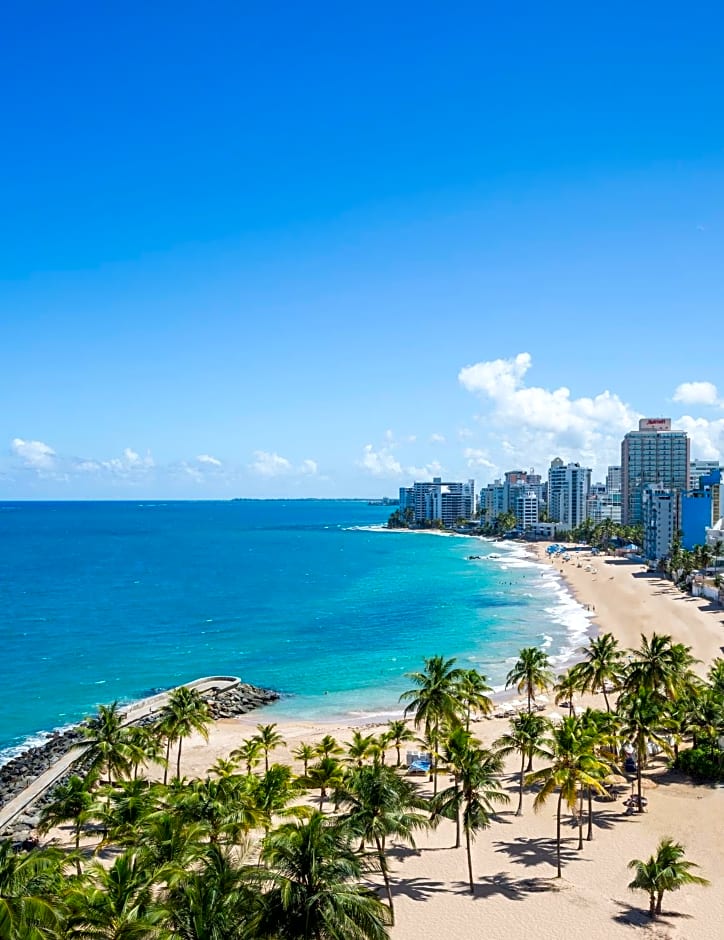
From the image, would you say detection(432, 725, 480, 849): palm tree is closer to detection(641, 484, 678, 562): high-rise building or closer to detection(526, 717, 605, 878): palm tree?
detection(526, 717, 605, 878): palm tree

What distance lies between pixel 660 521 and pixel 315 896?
466 feet

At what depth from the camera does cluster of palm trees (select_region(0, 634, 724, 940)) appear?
55.4 feet

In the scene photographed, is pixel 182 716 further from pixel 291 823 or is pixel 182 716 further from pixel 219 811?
pixel 291 823

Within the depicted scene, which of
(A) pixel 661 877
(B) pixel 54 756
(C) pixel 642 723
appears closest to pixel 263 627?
(B) pixel 54 756

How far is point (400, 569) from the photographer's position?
149m

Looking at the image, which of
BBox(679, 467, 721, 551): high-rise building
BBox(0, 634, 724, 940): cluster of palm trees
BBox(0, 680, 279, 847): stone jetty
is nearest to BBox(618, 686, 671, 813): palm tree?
BBox(0, 634, 724, 940): cluster of palm trees

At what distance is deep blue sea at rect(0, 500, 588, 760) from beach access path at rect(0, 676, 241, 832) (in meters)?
4.71

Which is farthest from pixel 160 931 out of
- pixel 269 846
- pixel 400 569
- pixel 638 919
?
pixel 400 569

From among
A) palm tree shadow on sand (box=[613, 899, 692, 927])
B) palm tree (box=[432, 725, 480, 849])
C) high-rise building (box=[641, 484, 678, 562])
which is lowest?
palm tree shadow on sand (box=[613, 899, 692, 927])

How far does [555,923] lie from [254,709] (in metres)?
37.9

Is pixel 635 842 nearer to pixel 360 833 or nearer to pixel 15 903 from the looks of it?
pixel 360 833

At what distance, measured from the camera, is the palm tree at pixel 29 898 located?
15.7m

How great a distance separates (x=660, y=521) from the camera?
144375 millimetres

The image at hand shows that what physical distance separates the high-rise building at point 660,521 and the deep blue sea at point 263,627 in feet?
76.7
